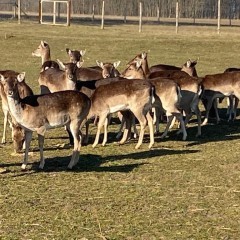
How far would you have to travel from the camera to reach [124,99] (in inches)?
463

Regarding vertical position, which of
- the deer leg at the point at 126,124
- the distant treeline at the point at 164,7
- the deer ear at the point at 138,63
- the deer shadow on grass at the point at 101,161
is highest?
the distant treeline at the point at 164,7

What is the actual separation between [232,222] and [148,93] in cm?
457

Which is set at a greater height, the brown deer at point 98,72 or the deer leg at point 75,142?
the brown deer at point 98,72

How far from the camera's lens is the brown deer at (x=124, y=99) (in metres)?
11.7

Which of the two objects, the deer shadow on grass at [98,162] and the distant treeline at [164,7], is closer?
the deer shadow on grass at [98,162]

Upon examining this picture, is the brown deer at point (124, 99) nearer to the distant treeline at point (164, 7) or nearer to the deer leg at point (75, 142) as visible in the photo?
the deer leg at point (75, 142)

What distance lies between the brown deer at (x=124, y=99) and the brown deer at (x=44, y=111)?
135cm

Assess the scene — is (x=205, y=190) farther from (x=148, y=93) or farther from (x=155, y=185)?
(x=148, y=93)

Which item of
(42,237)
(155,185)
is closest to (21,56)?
(155,185)

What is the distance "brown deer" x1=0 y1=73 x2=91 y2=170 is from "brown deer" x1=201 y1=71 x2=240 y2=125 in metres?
4.88

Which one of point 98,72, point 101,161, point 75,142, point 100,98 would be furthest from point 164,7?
point 75,142

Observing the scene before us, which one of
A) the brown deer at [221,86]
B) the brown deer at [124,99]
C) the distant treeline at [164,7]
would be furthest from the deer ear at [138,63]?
the distant treeline at [164,7]

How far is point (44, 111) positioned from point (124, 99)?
2.12 meters

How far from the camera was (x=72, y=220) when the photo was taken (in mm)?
7555
